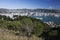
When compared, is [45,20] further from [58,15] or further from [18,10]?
[18,10]

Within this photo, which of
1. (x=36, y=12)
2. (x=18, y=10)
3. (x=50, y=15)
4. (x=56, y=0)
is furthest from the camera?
(x=18, y=10)

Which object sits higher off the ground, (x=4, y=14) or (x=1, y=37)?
(x=1, y=37)

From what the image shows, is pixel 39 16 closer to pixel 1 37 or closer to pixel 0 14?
pixel 0 14

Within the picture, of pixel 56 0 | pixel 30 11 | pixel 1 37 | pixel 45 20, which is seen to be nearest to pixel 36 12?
pixel 30 11

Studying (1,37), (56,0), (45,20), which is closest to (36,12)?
(45,20)

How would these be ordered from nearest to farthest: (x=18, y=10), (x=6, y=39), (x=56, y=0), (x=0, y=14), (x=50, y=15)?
(x=6, y=39)
(x=56, y=0)
(x=50, y=15)
(x=18, y=10)
(x=0, y=14)

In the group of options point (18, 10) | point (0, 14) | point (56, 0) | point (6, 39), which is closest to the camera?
point (6, 39)

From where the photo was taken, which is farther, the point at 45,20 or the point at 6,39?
the point at 45,20

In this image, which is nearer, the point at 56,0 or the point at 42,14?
the point at 56,0

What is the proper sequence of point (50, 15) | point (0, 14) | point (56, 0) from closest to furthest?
point (56, 0), point (50, 15), point (0, 14)
